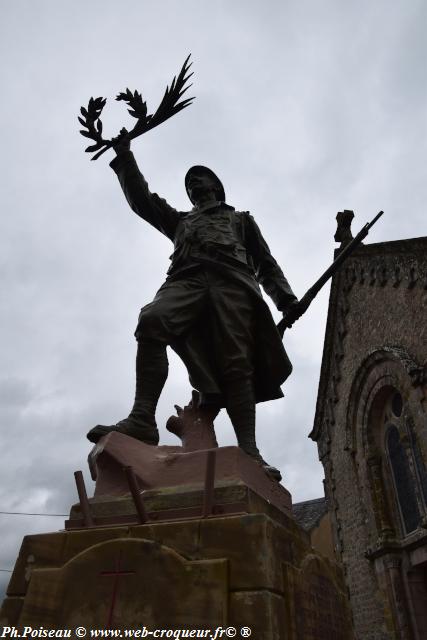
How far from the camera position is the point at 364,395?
12422mm

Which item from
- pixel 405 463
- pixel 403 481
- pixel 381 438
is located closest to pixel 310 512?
pixel 381 438

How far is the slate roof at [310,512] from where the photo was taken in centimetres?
1634

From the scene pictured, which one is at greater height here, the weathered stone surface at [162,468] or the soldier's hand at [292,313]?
the soldier's hand at [292,313]

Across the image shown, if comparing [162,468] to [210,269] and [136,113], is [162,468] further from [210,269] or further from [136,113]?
[136,113]

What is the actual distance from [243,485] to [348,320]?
12.3 meters

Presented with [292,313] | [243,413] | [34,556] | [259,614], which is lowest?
[259,614]

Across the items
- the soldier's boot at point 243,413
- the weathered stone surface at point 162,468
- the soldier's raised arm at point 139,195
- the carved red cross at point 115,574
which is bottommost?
the carved red cross at point 115,574

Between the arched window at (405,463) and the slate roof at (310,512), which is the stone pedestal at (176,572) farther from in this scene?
the slate roof at (310,512)

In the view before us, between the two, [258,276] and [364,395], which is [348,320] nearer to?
[364,395]

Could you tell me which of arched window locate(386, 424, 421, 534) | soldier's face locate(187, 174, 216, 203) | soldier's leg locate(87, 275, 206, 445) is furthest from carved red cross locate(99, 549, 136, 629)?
arched window locate(386, 424, 421, 534)

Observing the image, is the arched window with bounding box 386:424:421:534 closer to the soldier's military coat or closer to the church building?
the church building

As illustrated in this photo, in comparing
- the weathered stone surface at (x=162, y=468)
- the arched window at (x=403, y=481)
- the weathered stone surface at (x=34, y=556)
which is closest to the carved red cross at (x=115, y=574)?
the weathered stone surface at (x=34, y=556)

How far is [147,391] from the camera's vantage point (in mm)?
2809

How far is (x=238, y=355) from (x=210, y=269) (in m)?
0.66
